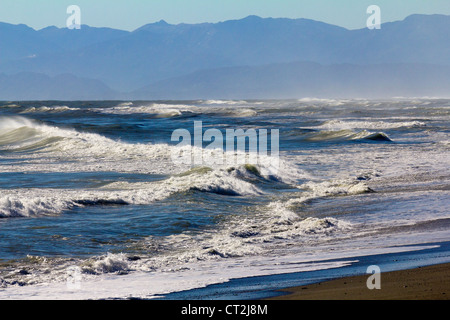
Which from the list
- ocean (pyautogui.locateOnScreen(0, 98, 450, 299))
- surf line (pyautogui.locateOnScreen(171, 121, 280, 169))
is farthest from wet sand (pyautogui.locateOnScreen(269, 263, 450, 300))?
surf line (pyautogui.locateOnScreen(171, 121, 280, 169))

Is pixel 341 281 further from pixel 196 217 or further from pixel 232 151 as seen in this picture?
pixel 232 151

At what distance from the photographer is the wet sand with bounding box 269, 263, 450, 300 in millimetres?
5938

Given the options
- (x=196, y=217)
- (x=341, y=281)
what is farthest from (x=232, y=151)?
Answer: (x=341, y=281)

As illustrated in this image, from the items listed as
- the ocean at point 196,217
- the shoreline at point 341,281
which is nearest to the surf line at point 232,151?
the ocean at point 196,217

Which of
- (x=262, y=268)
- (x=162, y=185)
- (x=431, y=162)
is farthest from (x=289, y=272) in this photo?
(x=431, y=162)

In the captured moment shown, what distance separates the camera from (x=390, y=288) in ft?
20.5

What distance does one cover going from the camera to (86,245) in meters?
9.43

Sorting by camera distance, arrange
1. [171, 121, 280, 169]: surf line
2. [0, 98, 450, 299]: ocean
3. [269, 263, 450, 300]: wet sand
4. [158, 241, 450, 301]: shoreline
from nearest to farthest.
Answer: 1. [269, 263, 450, 300]: wet sand
2. [158, 241, 450, 301]: shoreline
3. [0, 98, 450, 299]: ocean
4. [171, 121, 280, 169]: surf line

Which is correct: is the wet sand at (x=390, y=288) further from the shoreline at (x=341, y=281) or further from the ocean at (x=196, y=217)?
the ocean at (x=196, y=217)

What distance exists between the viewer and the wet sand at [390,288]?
5938mm

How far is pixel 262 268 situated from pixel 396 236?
8.71 ft

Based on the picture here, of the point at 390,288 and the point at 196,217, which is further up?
the point at 390,288

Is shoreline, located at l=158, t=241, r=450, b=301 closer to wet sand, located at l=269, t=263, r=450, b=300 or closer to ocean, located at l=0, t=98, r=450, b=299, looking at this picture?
wet sand, located at l=269, t=263, r=450, b=300
